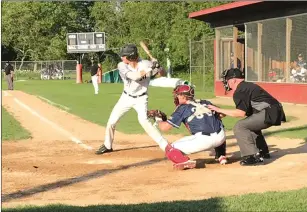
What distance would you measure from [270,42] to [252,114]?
14.7m

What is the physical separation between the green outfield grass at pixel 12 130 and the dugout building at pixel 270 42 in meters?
10.7

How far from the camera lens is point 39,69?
61.6 metres

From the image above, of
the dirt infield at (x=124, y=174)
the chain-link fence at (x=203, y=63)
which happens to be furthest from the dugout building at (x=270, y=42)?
the dirt infield at (x=124, y=174)

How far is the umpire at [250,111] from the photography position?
7790 millimetres

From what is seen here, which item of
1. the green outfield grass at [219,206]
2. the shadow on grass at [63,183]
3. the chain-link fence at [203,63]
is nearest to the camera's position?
the green outfield grass at [219,206]

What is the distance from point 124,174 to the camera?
24.3ft

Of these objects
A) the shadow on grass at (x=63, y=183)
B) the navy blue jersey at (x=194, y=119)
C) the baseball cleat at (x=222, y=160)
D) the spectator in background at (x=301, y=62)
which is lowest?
the shadow on grass at (x=63, y=183)

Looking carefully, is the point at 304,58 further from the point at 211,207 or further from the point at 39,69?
the point at 39,69

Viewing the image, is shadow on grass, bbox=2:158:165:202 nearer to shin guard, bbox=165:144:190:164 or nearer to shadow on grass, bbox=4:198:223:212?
shin guard, bbox=165:144:190:164

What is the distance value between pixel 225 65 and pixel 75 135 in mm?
16190

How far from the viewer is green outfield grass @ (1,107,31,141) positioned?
11.7 metres

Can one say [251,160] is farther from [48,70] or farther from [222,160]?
[48,70]

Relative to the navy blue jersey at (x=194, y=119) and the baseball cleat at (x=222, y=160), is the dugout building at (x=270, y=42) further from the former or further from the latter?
the navy blue jersey at (x=194, y=119)

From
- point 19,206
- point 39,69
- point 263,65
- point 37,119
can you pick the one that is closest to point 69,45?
point 39,69
